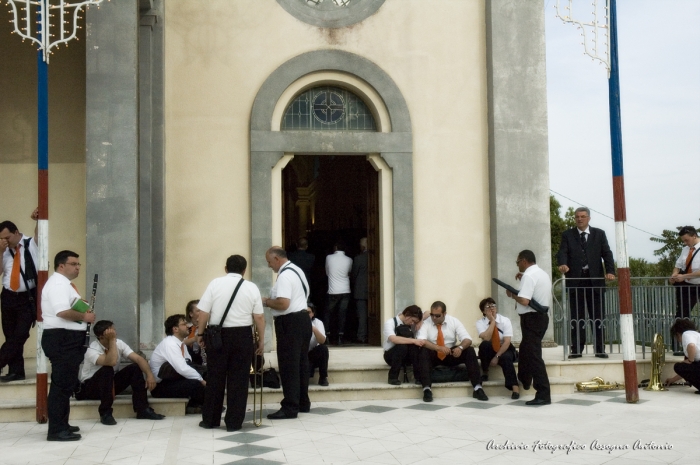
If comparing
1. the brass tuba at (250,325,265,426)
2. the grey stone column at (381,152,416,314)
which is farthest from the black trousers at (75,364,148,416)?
the grey stone column at (381,152,416,314)

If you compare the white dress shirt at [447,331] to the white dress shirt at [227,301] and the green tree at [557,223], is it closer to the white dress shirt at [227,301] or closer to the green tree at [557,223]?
the white dress shirt at [227,301]

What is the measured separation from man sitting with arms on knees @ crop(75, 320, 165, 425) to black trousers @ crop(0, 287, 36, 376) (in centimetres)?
97

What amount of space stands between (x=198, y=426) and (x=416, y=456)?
2.64 meters

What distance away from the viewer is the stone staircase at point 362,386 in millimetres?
9594

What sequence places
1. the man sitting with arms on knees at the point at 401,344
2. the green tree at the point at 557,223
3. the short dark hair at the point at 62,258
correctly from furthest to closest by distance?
1. the green tree at the point at 557,223
2. the man sitting with arms on knees at the point at 401,344
3. the short dark hair at the point at 62,258

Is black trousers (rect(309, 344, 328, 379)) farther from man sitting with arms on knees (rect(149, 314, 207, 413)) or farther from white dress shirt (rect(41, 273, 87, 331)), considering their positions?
white dress shirt (rect(41, 273, 87, 331))

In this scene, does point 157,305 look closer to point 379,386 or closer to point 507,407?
point 379,386

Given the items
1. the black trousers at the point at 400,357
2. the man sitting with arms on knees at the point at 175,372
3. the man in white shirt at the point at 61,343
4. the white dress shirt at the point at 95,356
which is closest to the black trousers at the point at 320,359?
the black trousers at the point at 400,357

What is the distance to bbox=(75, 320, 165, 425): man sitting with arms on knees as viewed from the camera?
30.5ft

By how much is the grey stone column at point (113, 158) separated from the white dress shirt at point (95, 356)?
0.55 metres

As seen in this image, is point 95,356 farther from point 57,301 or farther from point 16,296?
point 16,296

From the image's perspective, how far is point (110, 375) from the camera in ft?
30.7

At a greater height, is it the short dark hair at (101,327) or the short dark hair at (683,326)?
the short dark hair at (101,327)

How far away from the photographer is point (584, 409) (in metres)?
9.95
